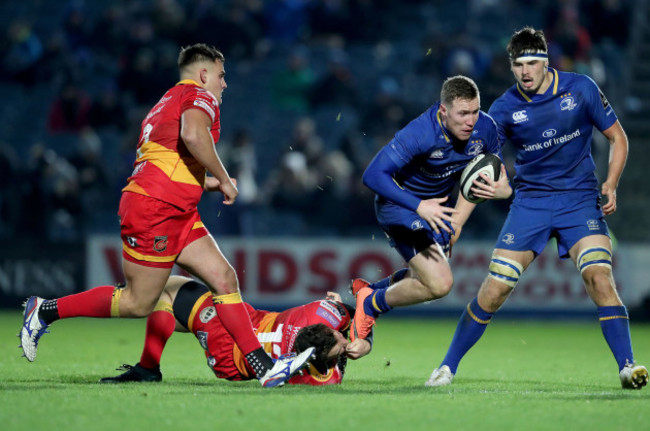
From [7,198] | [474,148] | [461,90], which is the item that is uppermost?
[461,90]

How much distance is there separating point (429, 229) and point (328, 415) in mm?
2166

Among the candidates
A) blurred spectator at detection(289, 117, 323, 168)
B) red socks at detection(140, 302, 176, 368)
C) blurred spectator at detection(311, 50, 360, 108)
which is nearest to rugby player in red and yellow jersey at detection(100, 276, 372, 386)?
red socks at detection(140, 302, 176, 368)

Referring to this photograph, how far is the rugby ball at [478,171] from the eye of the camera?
6238mm

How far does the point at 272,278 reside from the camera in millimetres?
12883

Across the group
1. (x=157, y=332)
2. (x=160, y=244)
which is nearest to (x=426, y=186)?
Answer: (x=160, y=244)

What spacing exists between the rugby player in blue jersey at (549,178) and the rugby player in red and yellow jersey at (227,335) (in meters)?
0.68

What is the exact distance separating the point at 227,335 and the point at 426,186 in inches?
68.1

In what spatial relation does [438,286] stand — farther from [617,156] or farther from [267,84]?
[267,84]

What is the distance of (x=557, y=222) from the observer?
646 centimetres

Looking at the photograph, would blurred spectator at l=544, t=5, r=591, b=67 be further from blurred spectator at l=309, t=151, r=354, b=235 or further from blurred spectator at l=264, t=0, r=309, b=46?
blurred spectator at l=264, t=0, r=309, b=46

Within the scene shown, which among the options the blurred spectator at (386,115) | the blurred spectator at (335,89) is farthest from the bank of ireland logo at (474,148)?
the blurred spectator at (335,89)

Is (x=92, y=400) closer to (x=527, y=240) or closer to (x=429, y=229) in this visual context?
(x=429, y=229)

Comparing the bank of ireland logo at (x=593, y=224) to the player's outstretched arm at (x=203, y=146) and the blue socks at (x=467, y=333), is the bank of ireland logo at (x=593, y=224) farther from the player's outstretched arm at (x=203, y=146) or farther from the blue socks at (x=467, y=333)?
the player's outstretched arm at (x=203, y=146)

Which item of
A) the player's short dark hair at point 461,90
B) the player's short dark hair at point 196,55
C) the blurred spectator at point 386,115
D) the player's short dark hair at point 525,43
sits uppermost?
the player's short dark hair at point 525,43
